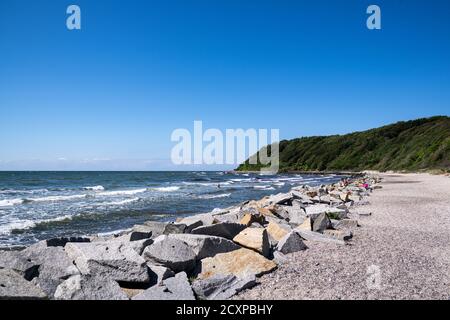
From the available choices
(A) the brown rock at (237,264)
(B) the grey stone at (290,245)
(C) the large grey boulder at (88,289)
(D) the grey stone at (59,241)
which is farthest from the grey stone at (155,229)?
(C) the large grey boulder at (88,289)

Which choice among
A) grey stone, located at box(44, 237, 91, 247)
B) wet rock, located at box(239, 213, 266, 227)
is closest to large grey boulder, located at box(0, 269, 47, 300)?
grey stone, located at box(44, 237, 91, 247)

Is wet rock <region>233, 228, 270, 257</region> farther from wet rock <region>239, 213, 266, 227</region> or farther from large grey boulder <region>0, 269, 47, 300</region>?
large grey boulder <region>0, 269, 47, 300</region>

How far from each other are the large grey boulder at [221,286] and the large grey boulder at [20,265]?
2318mm

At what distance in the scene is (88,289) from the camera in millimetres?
4707

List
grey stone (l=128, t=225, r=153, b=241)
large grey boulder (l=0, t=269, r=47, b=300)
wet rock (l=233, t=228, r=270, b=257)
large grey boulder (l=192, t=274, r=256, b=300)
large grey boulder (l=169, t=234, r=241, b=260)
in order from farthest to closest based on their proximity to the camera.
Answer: grey stone (l=128, t=225, r=153, b=241) < wet rock (l=233, t=228, r=270, b=257) < large grey boulder (l=169, t=234, r=241, b=260) < large grey boulder (l=192, t=274, r=256, b=300) < large grey boulder (l=0, t=269, r=47, b=300)

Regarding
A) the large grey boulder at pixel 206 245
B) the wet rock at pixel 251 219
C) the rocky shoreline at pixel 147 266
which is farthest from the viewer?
the wet rock at pixel 251 219

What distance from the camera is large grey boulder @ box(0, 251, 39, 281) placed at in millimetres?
5258

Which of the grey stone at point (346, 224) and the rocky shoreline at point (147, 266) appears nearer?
the rocky shoreline at point (147, 266)

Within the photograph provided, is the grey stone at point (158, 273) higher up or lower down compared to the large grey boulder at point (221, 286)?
higher up

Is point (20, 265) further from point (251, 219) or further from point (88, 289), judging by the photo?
point (251, 219)

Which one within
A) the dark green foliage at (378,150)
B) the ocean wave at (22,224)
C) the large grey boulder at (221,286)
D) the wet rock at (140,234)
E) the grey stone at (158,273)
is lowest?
the ocean wave at (22,224)

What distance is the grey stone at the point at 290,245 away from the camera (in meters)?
7.45

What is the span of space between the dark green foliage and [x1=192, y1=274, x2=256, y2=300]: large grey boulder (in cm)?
6730

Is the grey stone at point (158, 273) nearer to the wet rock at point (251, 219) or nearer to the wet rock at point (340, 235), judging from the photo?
the wet rock at point (251, 219)
